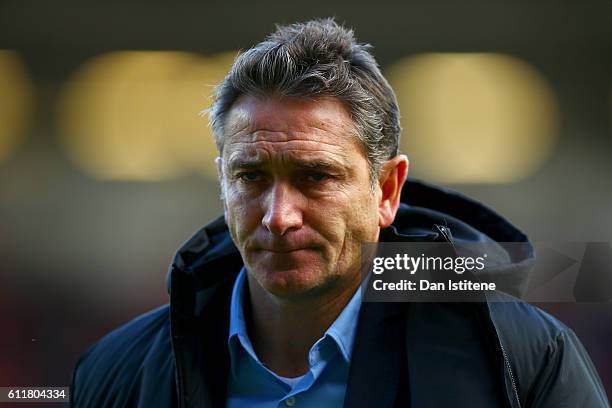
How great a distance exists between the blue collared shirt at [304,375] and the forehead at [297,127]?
0.33m

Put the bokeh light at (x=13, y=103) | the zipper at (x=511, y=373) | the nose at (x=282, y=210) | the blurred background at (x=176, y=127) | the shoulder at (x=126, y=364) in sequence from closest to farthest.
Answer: the zipper at (x=511, y=373) → the nose at (x=282, y=210) → the shoulder at (x=126, y=364) → the blurred background at (x=176, y=127) → the bokeh light at (x=13, y=103)

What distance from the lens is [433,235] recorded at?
1.54m

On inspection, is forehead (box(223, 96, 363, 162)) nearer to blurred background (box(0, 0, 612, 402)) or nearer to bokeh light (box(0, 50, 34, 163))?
blurred background (box(0, 0, 612, 402))

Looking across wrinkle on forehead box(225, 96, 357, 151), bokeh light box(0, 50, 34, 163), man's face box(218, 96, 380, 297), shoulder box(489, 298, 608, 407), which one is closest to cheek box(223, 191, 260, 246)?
man's face box(218, 96, 380, 297)

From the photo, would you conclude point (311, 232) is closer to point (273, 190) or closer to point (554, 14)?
point (273, 190)

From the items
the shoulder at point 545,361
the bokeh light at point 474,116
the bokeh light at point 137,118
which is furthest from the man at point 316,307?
the bokeh light at point 137,118

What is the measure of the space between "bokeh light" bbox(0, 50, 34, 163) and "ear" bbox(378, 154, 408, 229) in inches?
91.8

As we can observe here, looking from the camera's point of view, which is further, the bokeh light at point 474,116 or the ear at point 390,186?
the bokeh light at point 474,116

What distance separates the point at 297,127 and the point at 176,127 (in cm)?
207

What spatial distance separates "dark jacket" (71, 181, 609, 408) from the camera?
1.35 m

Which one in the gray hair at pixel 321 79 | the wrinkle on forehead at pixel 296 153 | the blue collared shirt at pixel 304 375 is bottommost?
the blue collared shirt at pixel 304 375

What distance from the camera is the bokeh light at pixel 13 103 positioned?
340 centimetres

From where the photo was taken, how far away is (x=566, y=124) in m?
3.26

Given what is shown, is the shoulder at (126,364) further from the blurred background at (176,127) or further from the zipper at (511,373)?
the blurred background at (176,127)
